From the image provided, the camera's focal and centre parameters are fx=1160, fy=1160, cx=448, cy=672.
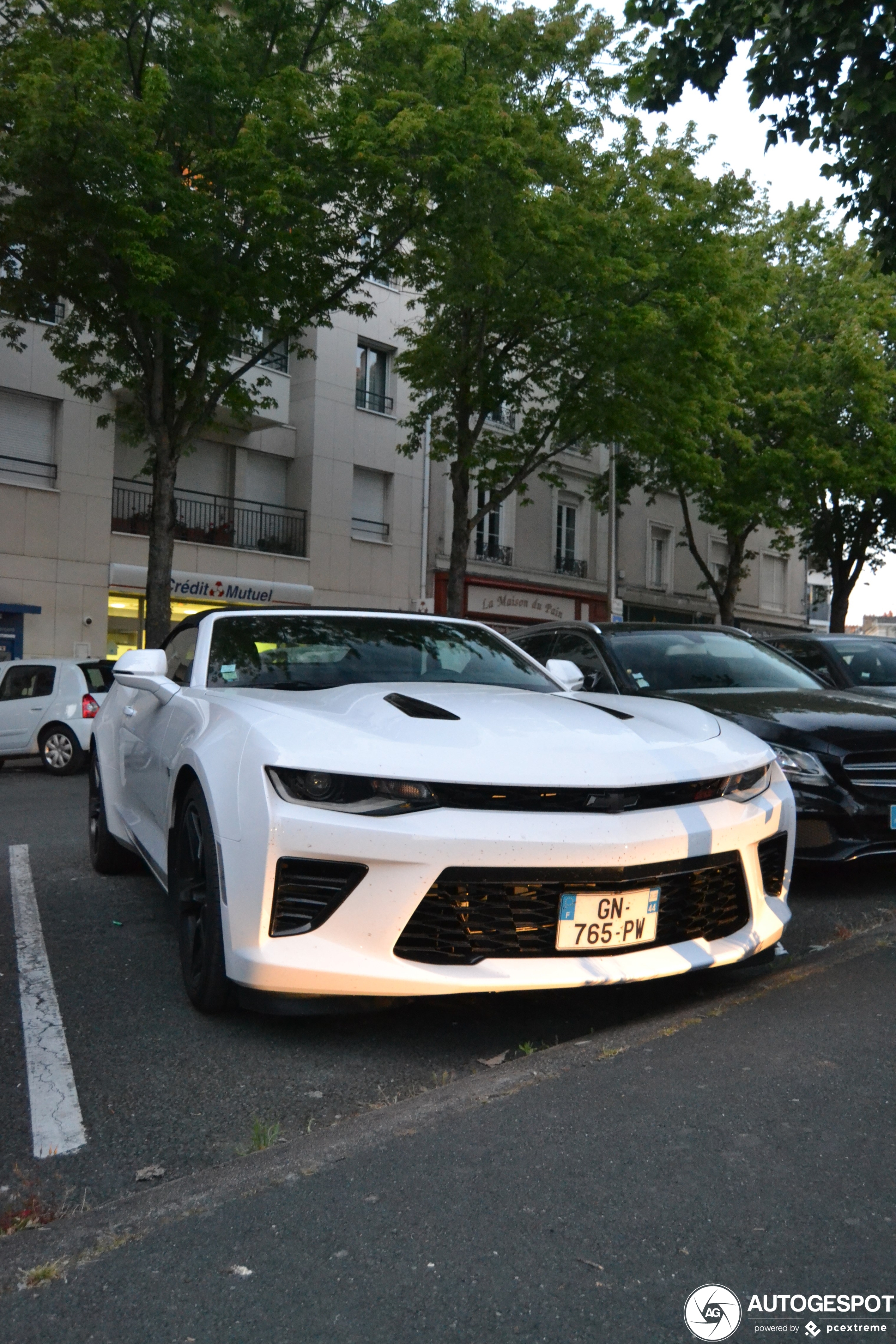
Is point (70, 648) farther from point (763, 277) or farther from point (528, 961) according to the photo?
point (528, 961)

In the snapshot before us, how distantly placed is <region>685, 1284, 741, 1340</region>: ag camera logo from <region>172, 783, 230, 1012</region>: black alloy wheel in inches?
71.7

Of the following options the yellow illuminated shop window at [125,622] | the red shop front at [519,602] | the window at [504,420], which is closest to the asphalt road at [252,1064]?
the yellow illuminated shop window at [125,622]

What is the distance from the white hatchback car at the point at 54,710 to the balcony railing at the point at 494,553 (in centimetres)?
1693

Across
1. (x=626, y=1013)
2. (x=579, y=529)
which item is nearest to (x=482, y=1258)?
(x=626, y=1013)

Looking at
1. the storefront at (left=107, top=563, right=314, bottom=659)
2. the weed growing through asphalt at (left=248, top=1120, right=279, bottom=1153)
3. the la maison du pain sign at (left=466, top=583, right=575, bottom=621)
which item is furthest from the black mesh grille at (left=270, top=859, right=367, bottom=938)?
the la maison du pain sign at (left=466, top=583, right=575, bottom=621)

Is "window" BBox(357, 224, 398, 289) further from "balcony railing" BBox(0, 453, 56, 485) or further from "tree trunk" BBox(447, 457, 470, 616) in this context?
"balcony railing" BBox(0, 453, 56, 485)

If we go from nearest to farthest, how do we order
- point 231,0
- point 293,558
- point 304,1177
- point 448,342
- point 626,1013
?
point 304,1177, point 626,1013, point 231,0, point 448,342, point 293,558

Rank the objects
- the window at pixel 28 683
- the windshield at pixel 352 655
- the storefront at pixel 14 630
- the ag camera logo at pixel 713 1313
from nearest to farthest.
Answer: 1. the ag camera logo at pixel 713 1313
2. the windshield at pixel 352 655
3. the window at pixel 28 683
4. the storefront at pixel 14 630

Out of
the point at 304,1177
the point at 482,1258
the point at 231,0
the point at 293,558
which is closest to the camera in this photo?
the point at 482,1258

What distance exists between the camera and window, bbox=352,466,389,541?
28172 millimetres

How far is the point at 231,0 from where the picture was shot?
16.1 m

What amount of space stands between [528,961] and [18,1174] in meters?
1.41

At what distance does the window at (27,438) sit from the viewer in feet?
71.5

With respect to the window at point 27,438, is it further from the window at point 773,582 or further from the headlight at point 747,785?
the window at point 773,582
